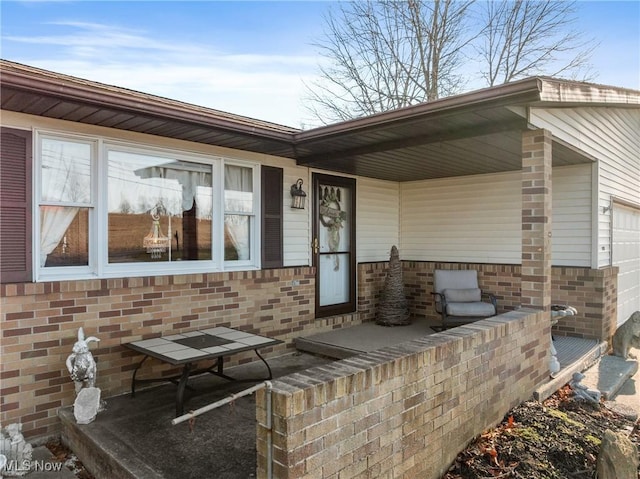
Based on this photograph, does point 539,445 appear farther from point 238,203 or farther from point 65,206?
point 65,206

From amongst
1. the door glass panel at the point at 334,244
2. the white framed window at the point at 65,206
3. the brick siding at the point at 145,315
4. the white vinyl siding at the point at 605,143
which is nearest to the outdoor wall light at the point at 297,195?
the door glass panel at the point at 334,244

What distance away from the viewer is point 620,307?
23.9ft

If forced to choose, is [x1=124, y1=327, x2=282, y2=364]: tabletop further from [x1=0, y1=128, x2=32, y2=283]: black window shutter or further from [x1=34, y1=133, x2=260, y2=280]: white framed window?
[x1=0, y1=128, x2=32, y2=283]: black window shutter

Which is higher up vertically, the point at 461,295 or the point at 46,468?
the point at 461,295

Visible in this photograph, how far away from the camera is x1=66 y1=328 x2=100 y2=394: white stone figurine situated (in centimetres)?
351

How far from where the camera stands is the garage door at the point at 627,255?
716 cm

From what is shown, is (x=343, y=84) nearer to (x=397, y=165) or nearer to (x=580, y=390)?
(x=397, y=165)

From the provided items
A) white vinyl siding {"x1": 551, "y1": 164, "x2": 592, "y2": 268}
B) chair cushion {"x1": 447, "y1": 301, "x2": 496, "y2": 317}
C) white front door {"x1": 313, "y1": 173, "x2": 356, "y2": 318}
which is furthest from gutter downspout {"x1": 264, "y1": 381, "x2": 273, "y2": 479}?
white vinyl siding {"x1": 551, "y1": 164, "x2": 592, "y2": 268}

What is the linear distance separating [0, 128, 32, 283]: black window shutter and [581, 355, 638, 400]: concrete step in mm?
5780

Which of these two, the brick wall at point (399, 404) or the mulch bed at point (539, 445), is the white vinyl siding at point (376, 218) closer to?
the brick wall at point (399, 404)

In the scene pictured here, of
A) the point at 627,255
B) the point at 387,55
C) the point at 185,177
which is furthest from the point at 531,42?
the point at 185,177

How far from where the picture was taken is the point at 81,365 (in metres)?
3.52

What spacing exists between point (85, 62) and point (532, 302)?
8.67 metres

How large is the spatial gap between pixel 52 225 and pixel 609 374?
6306mm
